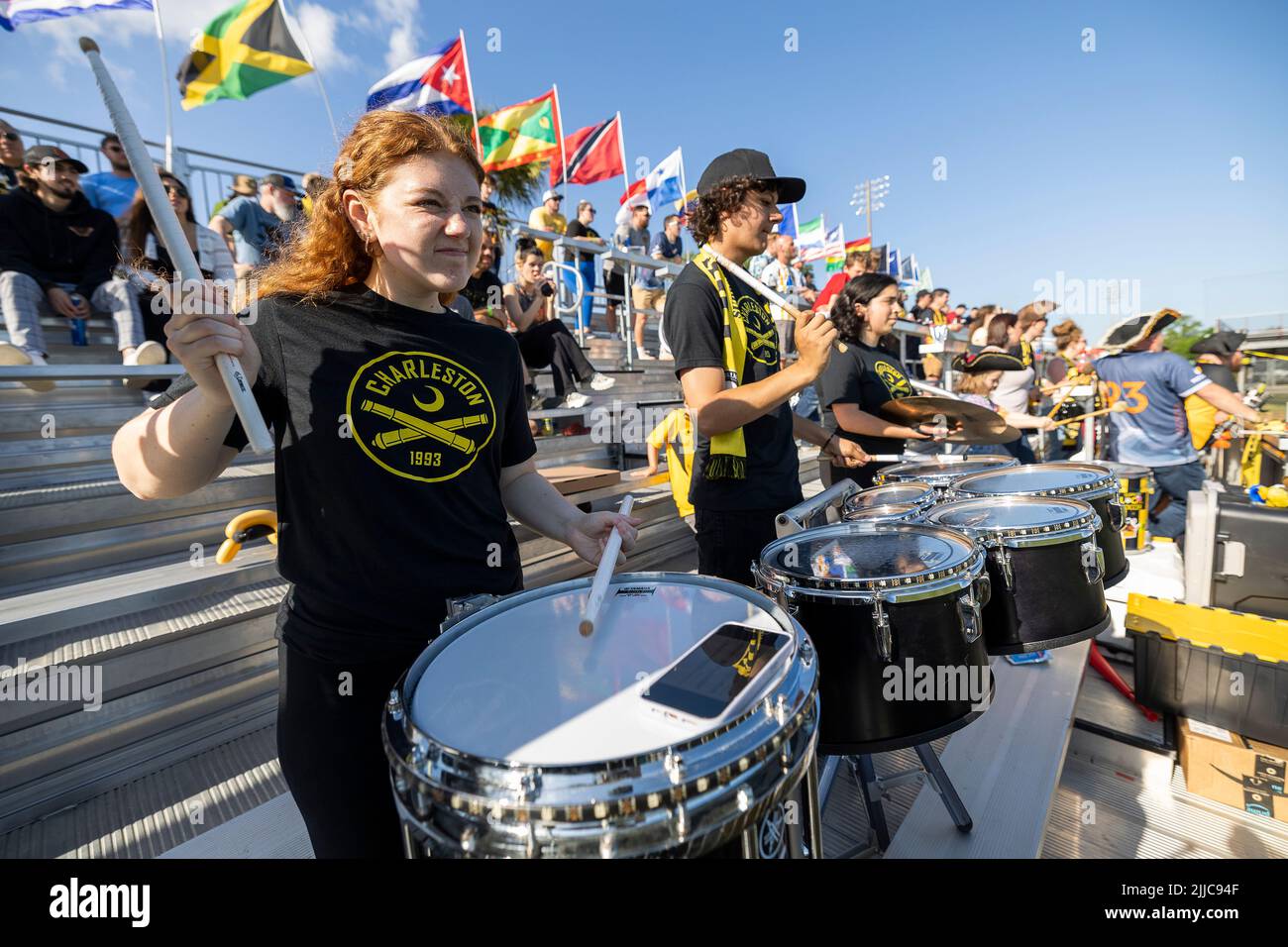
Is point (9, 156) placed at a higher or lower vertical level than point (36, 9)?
higher

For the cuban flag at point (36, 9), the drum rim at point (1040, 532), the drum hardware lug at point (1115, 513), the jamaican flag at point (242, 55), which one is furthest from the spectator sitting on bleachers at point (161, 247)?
the drum hardware lug at point (1115, 513)

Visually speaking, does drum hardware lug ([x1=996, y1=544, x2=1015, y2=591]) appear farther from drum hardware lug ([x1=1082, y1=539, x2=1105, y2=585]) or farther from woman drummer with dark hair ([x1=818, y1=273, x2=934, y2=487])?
woman drummer with dark hair ([x1=818, y1=273, x2=934, y2=487])

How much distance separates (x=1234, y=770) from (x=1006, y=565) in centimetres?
152

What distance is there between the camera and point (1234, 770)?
2.30 metres

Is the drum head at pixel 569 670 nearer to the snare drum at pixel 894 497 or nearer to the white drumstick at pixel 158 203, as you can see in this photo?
the white drumstick at pixel 158 203

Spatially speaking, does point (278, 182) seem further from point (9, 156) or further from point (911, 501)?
point (911, 501)

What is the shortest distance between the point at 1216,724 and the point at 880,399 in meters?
1.86

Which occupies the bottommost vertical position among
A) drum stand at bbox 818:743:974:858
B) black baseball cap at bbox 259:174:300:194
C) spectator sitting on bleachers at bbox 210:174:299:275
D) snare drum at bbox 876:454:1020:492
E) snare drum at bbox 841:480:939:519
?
drum stand at bbox 818:743:974:858

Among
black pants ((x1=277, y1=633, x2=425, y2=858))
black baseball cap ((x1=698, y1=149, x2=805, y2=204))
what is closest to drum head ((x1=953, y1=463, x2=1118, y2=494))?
black baseball cap ((x1=698, y1=149, x2=805, y2=204))

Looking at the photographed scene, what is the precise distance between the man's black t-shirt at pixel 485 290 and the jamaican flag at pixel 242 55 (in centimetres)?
264

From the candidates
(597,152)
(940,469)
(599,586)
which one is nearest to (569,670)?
(599,586)

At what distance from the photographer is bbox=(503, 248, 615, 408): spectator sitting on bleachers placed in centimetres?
556

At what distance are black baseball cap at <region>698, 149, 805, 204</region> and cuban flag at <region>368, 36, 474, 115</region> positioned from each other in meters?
6.50
